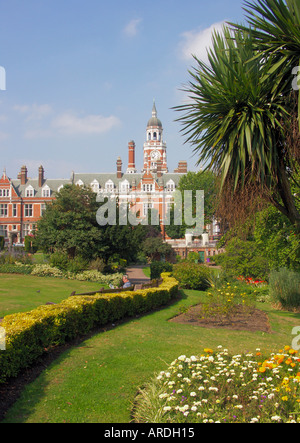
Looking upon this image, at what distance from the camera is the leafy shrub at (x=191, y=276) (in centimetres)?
2184

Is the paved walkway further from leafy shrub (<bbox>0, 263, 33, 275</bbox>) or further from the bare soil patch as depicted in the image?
the bare soil patch

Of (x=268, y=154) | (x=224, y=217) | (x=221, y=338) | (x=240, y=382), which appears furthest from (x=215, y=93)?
(x=221, y=338)

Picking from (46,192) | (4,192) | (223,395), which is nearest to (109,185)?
(46,192)

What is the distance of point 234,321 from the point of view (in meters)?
12.6

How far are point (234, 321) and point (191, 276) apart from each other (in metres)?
9.22

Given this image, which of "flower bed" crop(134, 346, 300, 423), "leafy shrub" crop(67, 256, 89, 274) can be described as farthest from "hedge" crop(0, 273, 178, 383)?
"leafy shrub" crop(67, 256, 89, 274)

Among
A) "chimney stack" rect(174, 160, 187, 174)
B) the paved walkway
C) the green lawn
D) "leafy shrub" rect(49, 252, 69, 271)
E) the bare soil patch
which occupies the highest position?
"chimney stack" rect(174, 160, 187, 174)

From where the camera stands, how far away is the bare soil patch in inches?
463

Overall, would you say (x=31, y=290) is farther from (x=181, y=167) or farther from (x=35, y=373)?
(x=181, y=167)

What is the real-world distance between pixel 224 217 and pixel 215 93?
2.43 m

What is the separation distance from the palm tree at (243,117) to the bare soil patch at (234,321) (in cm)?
450

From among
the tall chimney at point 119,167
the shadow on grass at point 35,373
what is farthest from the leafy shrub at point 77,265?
the tall chimney at point 119,167

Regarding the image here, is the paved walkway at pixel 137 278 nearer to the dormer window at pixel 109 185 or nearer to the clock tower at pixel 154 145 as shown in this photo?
the dormer window at pixel 109 185

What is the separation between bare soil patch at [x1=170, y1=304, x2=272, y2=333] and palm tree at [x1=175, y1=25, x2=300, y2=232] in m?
4.50
